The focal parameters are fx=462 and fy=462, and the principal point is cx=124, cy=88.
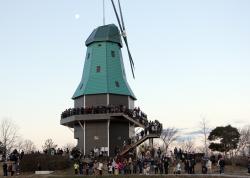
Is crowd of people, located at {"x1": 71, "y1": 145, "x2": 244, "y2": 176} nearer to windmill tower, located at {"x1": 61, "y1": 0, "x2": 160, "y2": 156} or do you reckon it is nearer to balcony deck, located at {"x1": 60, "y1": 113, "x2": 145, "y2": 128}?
balcony deck, located at {"x1": 60, "y1": 113, "x2": 145, "y2": 128}

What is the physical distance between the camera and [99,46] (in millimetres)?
49750

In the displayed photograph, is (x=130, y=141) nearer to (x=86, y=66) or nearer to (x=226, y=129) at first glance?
(x=86, y=66)

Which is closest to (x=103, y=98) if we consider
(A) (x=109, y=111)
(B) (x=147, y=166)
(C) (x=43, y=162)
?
(A) (x=109, y=111)

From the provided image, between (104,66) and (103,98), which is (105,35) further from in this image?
(103,98)

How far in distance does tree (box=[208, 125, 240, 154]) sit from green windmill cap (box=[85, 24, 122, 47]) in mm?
16119

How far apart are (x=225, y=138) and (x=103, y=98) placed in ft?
56.1

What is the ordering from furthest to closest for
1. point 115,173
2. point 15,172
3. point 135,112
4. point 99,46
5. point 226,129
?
point 226,129, point 99,46, point 135,112, point 15,172, point 115,173

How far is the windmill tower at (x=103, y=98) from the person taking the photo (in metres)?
45.1

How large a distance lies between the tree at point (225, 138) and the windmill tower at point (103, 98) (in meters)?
11.8

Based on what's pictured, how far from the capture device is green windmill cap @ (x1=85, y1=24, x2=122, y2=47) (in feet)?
162

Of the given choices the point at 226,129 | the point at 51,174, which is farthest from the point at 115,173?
the point at 226,129

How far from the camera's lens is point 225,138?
181 feet

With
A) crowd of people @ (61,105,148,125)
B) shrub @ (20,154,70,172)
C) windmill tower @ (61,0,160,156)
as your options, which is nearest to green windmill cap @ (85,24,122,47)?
windmill tower @ (61,0,160,156)

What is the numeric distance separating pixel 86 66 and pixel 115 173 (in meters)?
19.3
